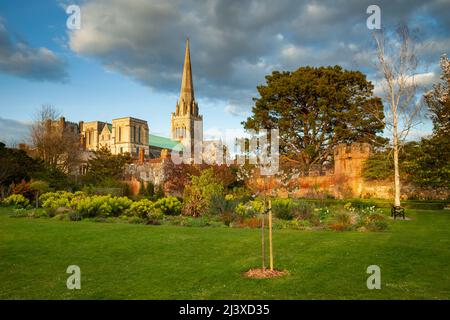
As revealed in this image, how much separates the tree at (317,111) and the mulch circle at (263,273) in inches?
1005

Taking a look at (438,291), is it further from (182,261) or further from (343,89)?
(343,89)

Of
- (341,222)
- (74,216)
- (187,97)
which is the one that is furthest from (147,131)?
(341,222)

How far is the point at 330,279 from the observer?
19.3 feet

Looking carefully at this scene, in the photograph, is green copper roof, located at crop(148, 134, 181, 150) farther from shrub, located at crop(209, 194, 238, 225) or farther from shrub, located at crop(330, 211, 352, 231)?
shrub, located at crop(330, 211, 352, 231)

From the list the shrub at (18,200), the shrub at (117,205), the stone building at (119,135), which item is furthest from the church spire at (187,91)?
the shrub at (117,205)

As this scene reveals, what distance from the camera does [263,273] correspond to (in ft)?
20.5

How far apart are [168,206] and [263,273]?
1185cm

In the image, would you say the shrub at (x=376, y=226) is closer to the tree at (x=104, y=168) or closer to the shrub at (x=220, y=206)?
the shrub at (x=220, y=206)

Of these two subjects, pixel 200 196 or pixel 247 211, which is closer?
pixel 247 211

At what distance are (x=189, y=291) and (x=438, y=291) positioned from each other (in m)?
3.54

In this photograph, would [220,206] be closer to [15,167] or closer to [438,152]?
[438,152]

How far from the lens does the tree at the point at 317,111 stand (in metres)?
31.4

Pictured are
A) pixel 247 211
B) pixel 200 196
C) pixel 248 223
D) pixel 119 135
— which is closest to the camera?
pixel 248 223
